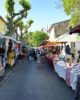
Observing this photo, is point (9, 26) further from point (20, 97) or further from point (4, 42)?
point (20, 97)

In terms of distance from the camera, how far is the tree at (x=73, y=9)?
2912cm

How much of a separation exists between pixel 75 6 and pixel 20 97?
1860cm

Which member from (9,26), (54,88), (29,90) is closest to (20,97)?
(29,90)

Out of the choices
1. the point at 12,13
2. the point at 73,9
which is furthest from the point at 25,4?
the point at 73,9

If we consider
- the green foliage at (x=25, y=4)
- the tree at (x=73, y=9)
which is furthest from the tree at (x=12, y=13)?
the tree at (x=73, y=9)

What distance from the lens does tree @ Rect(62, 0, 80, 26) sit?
2912 cm

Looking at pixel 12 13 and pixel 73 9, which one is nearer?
pixel 73 9

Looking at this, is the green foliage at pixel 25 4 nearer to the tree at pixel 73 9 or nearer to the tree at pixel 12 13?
the tree at pixel 12 13

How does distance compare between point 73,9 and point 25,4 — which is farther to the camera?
point 25,4

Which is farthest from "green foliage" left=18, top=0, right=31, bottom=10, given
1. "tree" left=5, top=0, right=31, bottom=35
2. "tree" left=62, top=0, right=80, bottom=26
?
"tree" left=62, top=0, right=80, bottom=26

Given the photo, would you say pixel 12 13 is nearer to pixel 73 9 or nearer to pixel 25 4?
pixel 25 4

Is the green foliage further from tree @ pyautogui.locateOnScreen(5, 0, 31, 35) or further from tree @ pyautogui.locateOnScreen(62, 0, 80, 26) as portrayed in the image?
tree @ pyautogui.locateOnScreen(62, 0, 80, 26)

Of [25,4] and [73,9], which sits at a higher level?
[25,4]

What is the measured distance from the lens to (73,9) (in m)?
29.9
